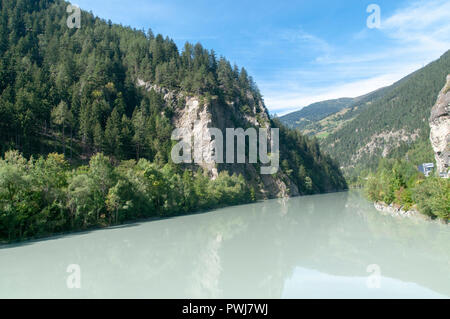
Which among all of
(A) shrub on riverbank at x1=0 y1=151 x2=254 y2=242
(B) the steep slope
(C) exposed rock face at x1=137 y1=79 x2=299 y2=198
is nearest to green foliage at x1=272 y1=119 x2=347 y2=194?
(B) the steep slope

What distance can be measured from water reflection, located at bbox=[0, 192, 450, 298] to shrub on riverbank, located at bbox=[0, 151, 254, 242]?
2.63 m

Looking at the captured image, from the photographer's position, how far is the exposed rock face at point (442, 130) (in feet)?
182

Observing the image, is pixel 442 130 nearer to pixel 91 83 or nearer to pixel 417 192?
pixel 417 192

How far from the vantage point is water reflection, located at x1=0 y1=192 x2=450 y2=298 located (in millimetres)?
13719

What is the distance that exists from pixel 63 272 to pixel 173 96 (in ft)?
233

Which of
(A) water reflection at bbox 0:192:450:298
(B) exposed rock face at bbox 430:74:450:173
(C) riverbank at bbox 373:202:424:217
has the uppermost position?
(B) exposed rock face at bbox 430:74:450:173

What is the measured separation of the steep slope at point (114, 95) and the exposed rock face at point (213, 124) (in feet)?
0.99

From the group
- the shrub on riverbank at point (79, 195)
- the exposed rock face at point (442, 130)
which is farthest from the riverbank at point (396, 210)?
the shrub on riverbank at point (79, 195)

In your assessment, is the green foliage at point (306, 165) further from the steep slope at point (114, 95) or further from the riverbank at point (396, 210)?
the riverbank at point (396, 210)

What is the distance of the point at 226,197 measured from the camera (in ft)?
222

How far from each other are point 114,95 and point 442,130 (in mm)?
68593

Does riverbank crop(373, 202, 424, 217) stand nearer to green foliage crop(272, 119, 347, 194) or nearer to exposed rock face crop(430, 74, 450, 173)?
exposed rock face crop(430, 74, 450, 173)
